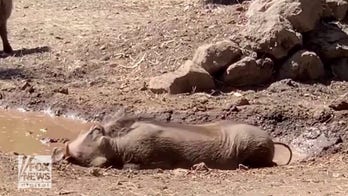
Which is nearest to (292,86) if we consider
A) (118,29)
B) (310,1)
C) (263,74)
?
(263,74)

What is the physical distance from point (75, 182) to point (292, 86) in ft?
14.2

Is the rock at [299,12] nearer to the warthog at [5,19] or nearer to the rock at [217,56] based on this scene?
the rock at [217,56]

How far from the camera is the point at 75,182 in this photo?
6.72 meters

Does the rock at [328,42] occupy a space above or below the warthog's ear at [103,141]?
above

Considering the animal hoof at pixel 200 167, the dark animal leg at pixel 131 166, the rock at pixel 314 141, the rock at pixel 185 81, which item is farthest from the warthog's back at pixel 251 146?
the rock at pixel 185 81

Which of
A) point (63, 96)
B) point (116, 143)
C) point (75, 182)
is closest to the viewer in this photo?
point (75, 182)

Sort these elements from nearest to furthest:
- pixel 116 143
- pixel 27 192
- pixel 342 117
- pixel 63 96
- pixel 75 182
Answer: pixel 27 192, pixel 75 182, pixel 116 143, pixel 342 117, pixel 63 96

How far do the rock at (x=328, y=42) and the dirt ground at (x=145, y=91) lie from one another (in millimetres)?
427

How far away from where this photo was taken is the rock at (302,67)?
34.7 ft

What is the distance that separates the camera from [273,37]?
34.7 feet

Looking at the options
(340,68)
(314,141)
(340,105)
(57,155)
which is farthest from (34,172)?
(340,68)

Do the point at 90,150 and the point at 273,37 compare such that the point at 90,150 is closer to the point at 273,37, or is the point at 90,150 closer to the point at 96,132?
the point at 96,132

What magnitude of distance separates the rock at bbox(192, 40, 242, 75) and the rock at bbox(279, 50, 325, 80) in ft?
1.95

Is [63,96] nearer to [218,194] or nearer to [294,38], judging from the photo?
[294,38]
